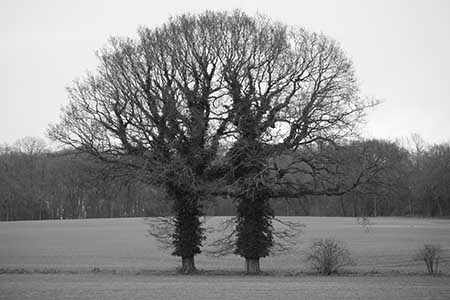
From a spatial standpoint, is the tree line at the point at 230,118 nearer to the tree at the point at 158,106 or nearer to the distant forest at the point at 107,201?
the tree at the point at 158,106

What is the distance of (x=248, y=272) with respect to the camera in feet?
101

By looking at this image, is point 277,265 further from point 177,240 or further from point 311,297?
point 311,297

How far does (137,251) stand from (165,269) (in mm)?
17693

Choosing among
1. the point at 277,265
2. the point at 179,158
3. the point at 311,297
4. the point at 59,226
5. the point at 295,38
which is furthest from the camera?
the point at 59,226

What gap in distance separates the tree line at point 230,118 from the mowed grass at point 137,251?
261 inches

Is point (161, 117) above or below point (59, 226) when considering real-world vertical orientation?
above

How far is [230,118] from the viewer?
29438 mm

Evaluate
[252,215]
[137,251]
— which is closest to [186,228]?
[252,215]

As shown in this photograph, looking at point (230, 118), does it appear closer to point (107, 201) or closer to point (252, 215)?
point (252, 215)

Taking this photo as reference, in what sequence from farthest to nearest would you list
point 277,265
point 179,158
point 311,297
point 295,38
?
point 277,265, point 295,38, point 179,158, point 311,297

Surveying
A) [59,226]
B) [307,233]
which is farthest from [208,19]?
[59,226]

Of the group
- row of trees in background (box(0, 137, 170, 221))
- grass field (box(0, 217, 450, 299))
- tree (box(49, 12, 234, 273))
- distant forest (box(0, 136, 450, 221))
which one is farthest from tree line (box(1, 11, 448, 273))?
row of trees in background (box(0, 137, 170, 221))

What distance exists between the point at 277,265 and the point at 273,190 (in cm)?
1205

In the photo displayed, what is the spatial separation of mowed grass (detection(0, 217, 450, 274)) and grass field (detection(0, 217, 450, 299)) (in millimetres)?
72
